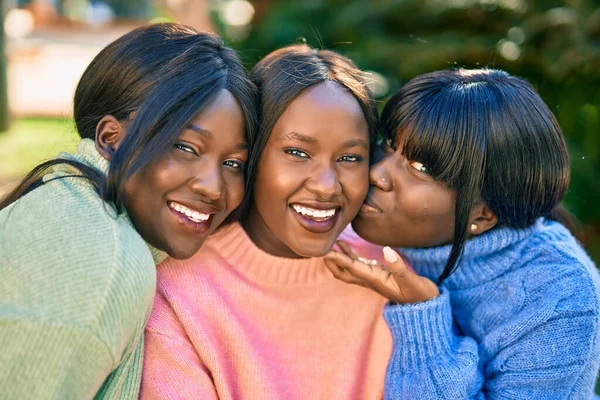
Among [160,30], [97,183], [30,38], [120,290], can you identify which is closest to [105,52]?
[160,30]

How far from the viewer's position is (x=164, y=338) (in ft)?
7.41

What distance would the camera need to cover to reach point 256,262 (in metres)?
2.53

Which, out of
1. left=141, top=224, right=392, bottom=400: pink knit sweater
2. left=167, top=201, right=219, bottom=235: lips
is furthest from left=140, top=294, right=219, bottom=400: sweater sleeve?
left=167, top=201, right=219, bottom=235: lips

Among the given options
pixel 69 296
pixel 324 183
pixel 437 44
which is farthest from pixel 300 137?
pixel 437 44

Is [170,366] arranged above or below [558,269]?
below

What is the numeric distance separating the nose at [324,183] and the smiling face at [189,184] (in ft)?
0.82

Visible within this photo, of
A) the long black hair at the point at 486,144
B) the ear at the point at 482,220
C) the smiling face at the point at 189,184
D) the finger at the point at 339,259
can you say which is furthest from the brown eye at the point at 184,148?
the ear at the point at 482,220

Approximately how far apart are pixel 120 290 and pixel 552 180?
5.01ft

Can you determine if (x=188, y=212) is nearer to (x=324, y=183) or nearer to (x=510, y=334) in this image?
(x=324, y=183)

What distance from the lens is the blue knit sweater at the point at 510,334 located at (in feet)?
7.66

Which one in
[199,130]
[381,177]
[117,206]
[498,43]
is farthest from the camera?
[498,43]

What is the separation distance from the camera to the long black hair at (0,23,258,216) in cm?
208

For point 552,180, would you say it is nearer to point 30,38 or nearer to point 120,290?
point 120,290

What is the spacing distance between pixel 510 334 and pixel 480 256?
1.02 ft
